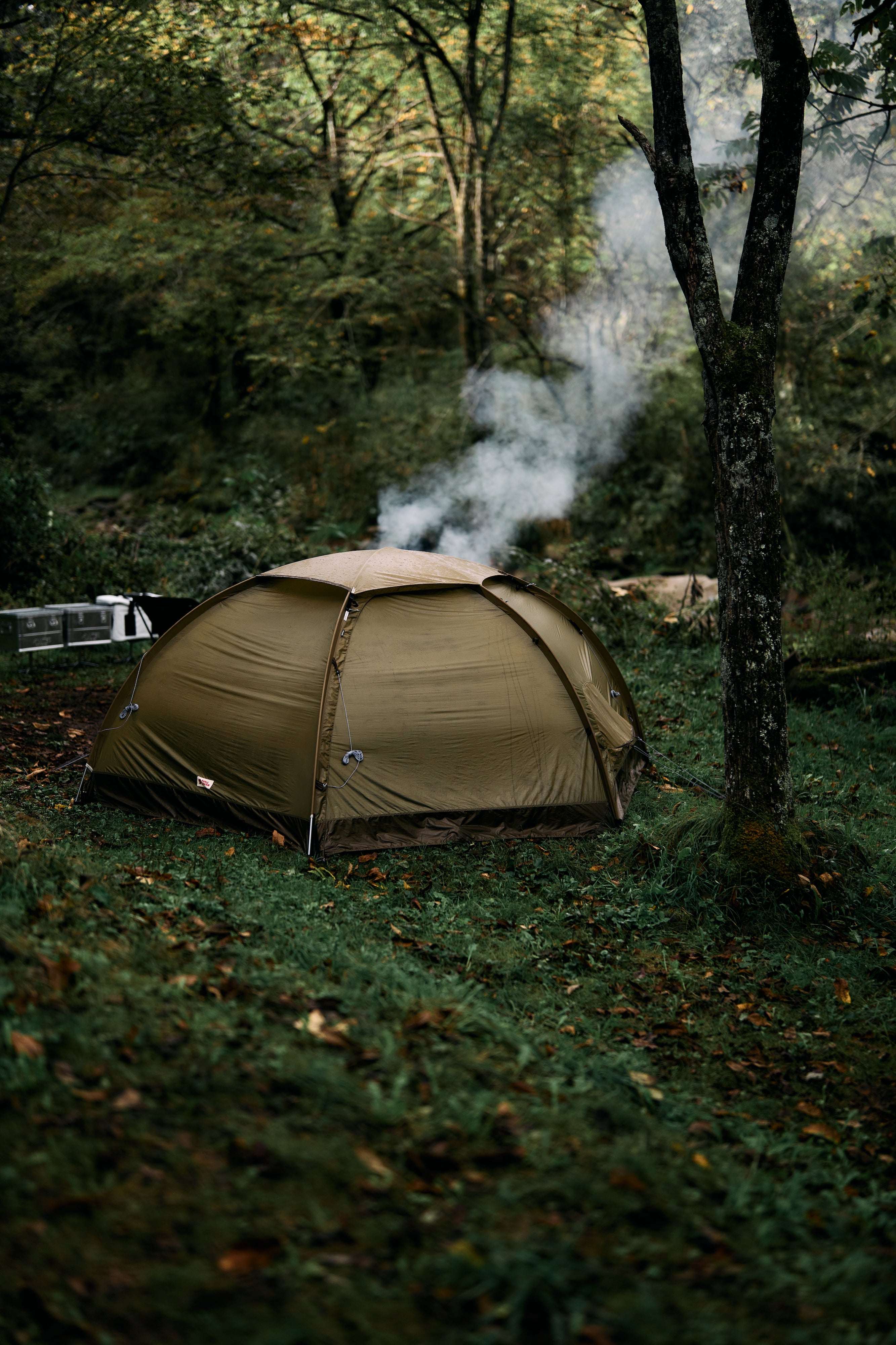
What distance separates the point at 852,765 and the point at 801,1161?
5467mm

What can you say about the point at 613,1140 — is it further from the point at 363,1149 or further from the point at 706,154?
the point at 706,154

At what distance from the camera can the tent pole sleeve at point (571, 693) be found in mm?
6582

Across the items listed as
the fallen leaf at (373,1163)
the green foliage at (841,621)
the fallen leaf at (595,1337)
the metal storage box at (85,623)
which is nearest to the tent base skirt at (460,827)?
the fallen leaf at (373,1163)

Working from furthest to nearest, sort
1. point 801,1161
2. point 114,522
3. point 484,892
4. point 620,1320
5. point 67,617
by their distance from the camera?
point 114,522, point 67,617, point 484,892, point 801,1161, point 620,1320

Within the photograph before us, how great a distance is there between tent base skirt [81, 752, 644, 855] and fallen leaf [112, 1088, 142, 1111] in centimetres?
313

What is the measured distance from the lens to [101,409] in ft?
68.3

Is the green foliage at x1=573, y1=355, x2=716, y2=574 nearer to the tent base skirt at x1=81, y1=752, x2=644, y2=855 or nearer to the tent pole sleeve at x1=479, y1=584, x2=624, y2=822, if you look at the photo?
the tent pole sleeve at x1=479, y1=584, x2=624, y2=822

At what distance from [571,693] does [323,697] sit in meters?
1.77

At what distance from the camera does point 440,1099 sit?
9.81 ft

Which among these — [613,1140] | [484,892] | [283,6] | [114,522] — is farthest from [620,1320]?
[114,522]

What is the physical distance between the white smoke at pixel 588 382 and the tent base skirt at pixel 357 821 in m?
7.98

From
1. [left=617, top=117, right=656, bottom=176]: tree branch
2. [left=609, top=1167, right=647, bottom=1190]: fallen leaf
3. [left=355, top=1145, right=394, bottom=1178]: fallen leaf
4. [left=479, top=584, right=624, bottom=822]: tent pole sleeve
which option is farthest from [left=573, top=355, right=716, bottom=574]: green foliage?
[left=355, top=1145, right=394, bottom=1178]: fallen leaf

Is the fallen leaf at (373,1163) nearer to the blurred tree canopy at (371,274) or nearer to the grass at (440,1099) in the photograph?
the grass at (440,1099)

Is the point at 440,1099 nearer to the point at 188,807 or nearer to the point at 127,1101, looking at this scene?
the point at 127,1101
